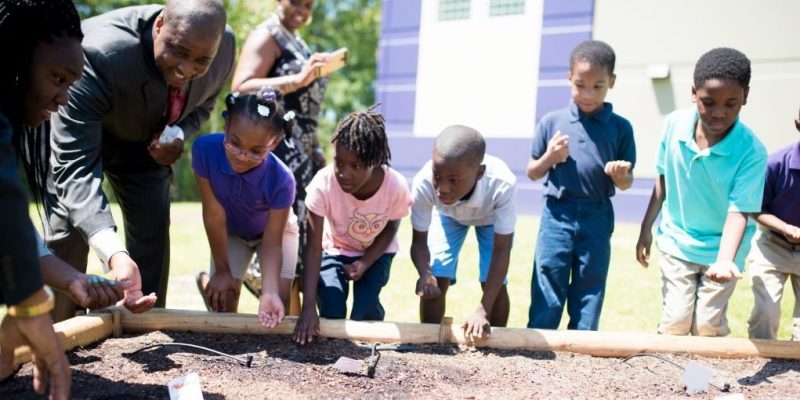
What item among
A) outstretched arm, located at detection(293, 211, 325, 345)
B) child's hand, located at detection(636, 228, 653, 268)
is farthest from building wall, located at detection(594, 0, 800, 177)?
outstretched arm, located at detection(293, 211, 325, 345)

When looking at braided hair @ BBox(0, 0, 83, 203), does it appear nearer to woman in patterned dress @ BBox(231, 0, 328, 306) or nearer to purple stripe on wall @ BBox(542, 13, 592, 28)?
woman in patterned dress @ BBox(231, 0, 328, 306)

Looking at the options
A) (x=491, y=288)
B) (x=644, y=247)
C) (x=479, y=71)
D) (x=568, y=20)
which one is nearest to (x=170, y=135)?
(x=491, y=288)

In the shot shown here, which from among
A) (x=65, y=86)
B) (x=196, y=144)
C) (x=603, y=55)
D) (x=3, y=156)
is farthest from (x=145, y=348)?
(x=603, y=55)

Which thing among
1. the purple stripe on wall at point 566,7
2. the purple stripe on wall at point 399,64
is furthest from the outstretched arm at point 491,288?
the purple stripe on wall at point 399,64

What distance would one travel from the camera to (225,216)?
3.58 metres

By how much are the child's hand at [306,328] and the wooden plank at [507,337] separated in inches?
4.3

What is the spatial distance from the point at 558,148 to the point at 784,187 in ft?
3.90

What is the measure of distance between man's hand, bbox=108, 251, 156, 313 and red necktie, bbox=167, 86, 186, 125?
99 cm

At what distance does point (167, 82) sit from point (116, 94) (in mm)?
232

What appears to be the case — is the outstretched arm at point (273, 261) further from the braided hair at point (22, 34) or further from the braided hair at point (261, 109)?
the braided hair at point (22, 34)

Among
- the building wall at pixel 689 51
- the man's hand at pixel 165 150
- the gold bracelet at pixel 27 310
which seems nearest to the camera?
the gold bracelet at pixel 27 310

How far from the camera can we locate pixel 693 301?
12.5 feet

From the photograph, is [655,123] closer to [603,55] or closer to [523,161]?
[523,161]

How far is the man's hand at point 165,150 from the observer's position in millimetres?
3537
